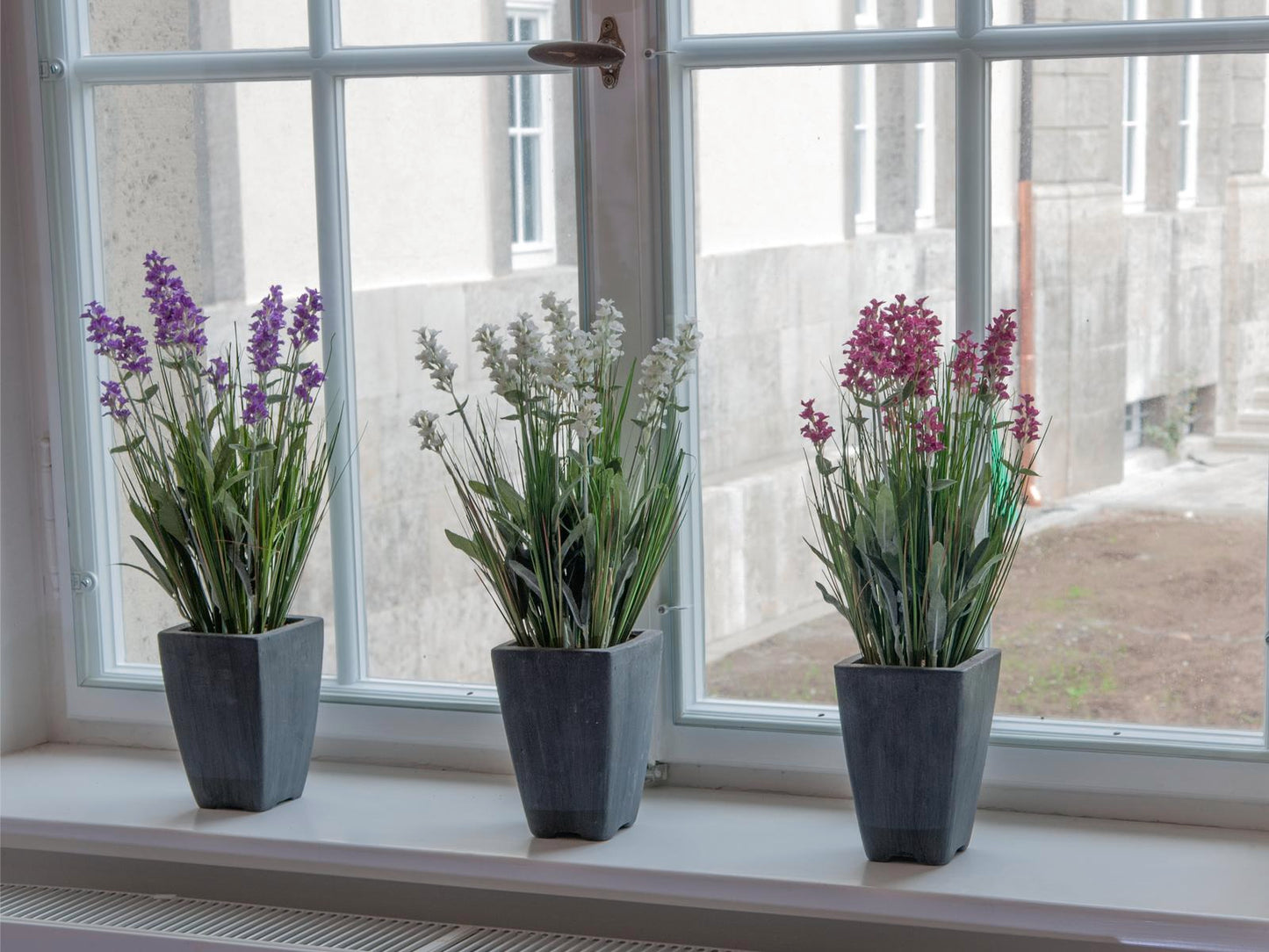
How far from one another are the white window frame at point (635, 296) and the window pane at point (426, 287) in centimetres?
3

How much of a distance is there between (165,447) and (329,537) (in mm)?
262

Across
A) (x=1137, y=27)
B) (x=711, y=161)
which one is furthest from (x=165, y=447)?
(x=1137, y=27)

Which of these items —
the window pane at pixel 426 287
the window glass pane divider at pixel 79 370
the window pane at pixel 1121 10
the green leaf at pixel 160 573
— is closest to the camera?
the window pane at pixel 1121 10

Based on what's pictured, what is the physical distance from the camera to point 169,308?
185cm

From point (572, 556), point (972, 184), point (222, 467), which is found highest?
point (972, 184)

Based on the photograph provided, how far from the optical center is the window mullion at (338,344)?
2.08 m

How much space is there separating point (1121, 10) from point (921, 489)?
2.12ft

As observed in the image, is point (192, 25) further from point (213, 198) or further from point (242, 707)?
point (242, 707)

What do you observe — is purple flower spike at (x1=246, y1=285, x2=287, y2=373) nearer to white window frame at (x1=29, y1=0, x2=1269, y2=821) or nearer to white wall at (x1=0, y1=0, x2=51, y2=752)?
white window frame at (x1=29, y1=0, x2=1269, y2=821)

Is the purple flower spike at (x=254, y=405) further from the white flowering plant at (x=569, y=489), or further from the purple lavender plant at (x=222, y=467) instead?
the white flowering plant at (x=569, y=489)

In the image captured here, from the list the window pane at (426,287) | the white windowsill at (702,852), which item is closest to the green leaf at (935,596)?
the white windowsill at (702,852)

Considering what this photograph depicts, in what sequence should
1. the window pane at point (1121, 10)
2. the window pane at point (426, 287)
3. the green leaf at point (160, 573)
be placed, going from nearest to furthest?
the window pane at point (1121, 10)
the green leaf at point (160, 573)
the window pane at point (426, 287)

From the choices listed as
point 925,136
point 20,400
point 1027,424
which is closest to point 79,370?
point 20,400

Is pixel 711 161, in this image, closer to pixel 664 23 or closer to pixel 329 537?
pixel 664 23
